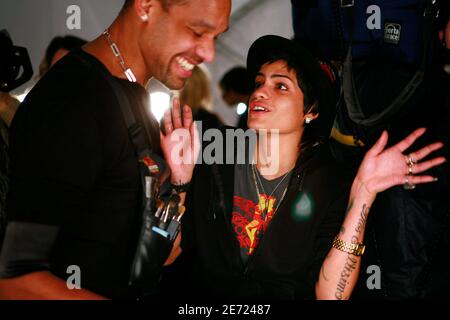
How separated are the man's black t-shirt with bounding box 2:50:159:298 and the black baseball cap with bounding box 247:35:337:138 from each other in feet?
3.26

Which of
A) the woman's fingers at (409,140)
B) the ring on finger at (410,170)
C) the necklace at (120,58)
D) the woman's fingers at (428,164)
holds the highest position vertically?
the necklace at (120,58)

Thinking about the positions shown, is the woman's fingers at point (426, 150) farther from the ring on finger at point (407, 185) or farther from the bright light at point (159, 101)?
the bright light at point (159, 101)

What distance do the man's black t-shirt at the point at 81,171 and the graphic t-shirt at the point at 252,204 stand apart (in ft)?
2.72

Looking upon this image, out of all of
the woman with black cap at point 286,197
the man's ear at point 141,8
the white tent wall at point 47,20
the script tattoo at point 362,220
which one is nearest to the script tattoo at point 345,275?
the woman with black cap at point 286,197

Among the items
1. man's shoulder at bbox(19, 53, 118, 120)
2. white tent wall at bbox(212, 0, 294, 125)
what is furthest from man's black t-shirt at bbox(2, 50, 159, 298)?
white tent wall at bbox(212, 0, 294, 125)

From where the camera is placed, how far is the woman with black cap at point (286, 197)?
227cm

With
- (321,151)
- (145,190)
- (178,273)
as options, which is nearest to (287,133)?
(321,151)

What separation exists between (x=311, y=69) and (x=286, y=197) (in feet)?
2.22

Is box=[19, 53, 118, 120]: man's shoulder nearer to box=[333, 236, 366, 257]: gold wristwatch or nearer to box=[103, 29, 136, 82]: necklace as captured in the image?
box=[103, 29, 136, 82]: necklace

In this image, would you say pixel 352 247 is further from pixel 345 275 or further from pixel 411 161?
pixel 411 161

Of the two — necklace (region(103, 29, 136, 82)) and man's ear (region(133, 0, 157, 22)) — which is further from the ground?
man's ear (region(133, 0, 157, 22))

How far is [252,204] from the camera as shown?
260cm

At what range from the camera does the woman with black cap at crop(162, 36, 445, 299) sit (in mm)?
2270
